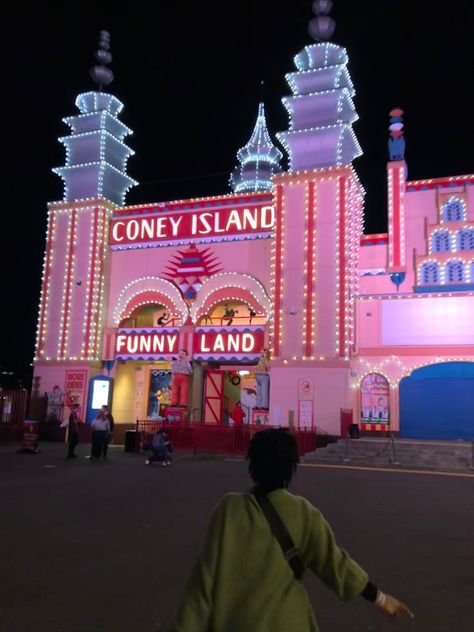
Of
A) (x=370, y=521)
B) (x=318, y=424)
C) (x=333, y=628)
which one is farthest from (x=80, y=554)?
(x=318, y=424)

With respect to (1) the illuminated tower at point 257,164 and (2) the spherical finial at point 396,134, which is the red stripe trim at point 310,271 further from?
(1) the illuminated tower at point 257,164

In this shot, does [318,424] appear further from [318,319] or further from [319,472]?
[319,472]

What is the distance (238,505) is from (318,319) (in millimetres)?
22417

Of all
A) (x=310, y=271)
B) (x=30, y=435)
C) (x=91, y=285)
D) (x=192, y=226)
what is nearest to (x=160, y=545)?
(x=30, y=435)

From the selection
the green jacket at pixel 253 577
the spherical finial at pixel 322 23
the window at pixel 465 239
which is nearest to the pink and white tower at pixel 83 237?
the spherical finial at pixel 322 23

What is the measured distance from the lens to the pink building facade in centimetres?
2459

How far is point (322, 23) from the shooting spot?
89.2ft

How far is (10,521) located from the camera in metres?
8.69

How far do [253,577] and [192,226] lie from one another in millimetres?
26362

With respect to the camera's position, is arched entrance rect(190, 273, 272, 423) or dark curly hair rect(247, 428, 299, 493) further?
arched entrance rect(190, 273, 272, 423)

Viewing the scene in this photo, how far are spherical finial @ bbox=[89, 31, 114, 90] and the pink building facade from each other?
1302 mm

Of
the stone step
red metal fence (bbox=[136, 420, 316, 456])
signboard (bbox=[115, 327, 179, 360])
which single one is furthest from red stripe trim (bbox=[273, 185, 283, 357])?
the stone step

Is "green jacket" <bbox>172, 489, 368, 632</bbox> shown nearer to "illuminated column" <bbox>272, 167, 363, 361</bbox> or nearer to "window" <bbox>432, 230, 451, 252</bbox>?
"illuminated column" <bbox>272, 167, 363, 361</bbox>

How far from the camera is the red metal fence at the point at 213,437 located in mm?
20969
